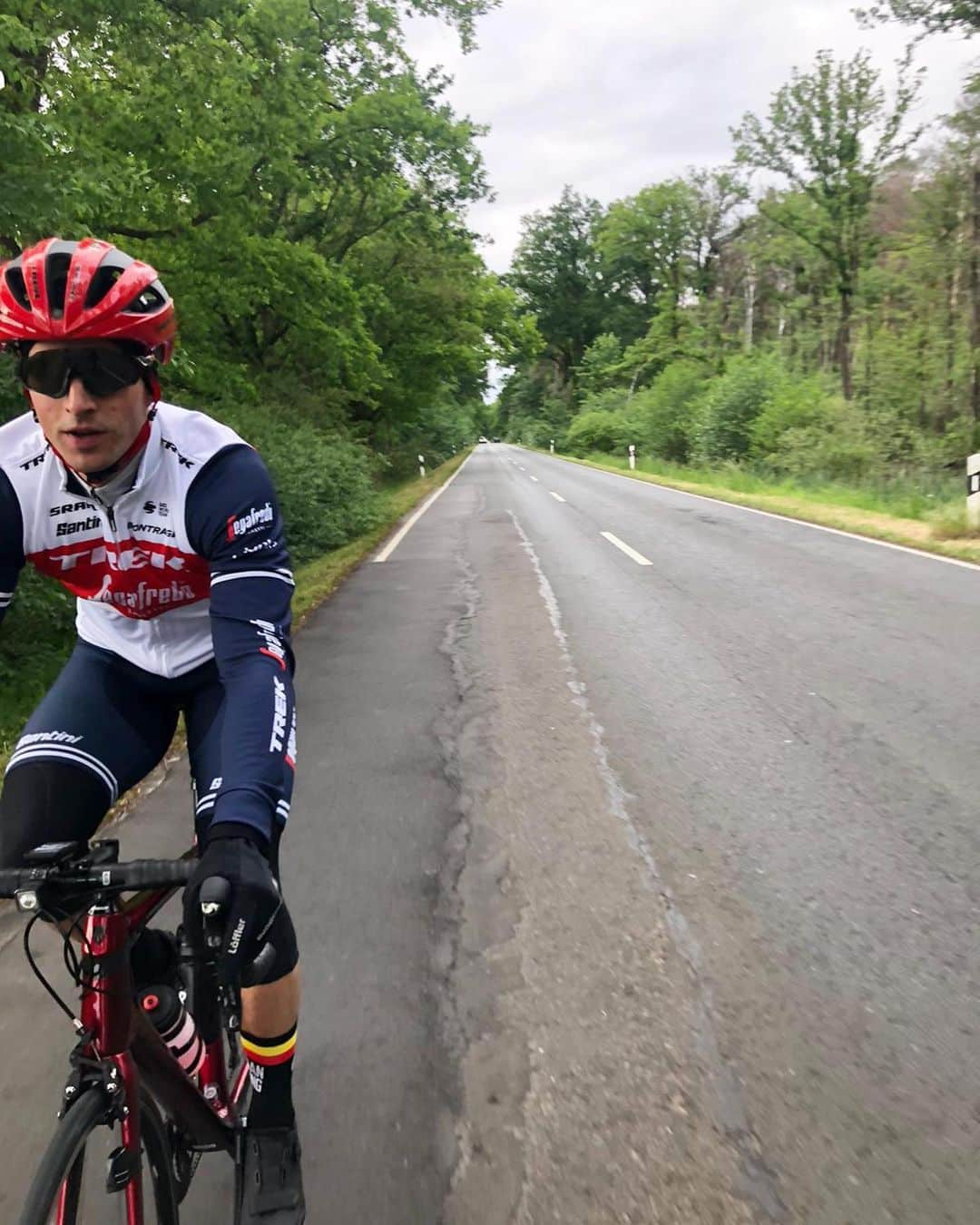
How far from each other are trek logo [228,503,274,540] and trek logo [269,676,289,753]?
325 millimetres

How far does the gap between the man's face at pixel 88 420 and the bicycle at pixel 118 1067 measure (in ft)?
2.66

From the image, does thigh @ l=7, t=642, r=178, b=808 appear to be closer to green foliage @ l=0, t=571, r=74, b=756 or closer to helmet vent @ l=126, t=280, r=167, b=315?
helmet vent @ l=126, t=280, r=167, b=315

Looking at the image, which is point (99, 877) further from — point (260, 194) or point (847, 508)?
point (847, 508)

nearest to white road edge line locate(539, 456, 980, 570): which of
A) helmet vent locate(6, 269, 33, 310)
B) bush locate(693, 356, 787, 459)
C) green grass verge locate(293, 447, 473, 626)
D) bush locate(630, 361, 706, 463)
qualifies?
bush locate(693, 356, 787, 459)

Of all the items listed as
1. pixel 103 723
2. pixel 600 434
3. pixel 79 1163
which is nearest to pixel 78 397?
pixel 103 723

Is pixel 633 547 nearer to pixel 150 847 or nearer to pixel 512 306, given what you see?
pixel 150 847

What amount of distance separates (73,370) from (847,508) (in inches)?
686

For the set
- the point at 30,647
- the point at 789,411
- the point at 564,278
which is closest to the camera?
the point at 30,647

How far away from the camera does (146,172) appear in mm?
8180

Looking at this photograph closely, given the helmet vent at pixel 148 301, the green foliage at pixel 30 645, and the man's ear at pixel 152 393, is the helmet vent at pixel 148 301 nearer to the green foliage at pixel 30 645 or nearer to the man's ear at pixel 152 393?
the man's ear at pixel 152 393

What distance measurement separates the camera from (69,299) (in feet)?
5.55

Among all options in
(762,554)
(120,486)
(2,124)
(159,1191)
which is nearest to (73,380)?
(120,486)

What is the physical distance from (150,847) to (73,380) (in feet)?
8.49

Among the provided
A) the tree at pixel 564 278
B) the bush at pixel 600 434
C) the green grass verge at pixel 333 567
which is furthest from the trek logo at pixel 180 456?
the tree at pixel 564 278
